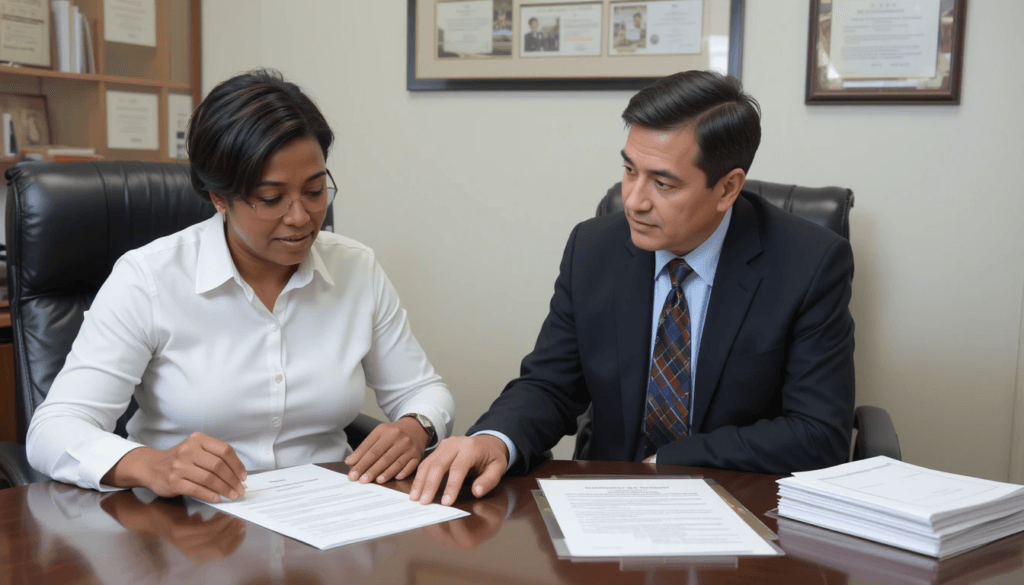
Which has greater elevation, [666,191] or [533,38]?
[533,38]

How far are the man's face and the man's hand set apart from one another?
535 mm

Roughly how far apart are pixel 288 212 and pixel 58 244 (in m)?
0.57

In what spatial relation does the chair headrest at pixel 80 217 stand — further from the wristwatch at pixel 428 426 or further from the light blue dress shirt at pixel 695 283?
the light blue dress shirt at pixel 695 283

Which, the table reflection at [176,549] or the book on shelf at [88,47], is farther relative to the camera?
the book on shelf at [88,47]

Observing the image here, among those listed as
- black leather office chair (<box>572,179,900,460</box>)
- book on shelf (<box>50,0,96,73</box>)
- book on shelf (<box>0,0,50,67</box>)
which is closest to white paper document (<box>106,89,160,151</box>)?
book on shelf (<box>50,0,96,73</box>)

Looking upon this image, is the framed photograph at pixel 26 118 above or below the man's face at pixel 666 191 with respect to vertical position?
above

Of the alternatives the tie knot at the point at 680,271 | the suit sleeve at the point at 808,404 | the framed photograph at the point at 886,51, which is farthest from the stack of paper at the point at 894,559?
the framed photograph at the point at 886,51

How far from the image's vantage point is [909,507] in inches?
40.2

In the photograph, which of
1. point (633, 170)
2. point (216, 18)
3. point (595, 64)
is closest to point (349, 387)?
point (633, 170)

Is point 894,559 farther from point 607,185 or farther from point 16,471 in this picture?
point 607,185

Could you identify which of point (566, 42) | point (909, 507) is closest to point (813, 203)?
point (566, 42)

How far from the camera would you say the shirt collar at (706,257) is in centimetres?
167

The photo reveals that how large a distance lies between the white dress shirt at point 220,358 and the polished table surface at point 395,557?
351 millimetres

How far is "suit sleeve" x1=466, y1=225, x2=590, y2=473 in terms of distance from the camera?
155cm
